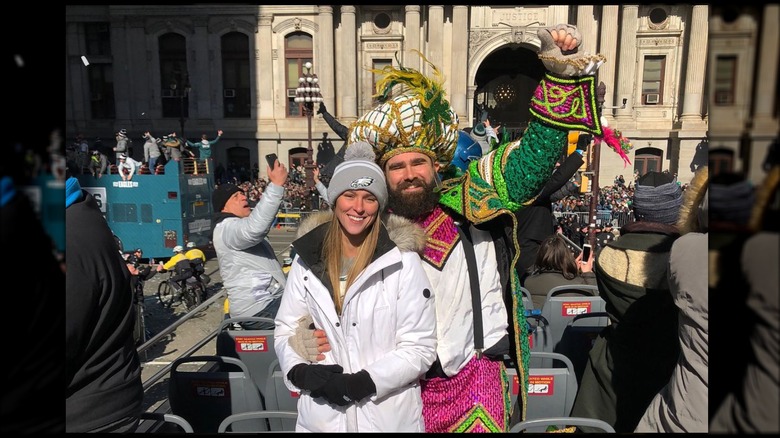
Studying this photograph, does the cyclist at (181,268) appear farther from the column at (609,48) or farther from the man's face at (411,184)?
the column at (609,48)

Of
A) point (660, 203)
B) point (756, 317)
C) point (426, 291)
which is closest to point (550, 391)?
point (660, 203)

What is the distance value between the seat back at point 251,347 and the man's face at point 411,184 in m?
1.92

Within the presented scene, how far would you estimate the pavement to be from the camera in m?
5.11

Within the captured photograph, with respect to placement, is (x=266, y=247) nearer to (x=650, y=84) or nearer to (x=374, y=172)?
(x=374, y=172)

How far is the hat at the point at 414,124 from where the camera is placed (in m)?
2.07

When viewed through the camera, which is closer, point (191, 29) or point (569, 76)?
point (569, 76)

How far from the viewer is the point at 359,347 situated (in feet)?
5.71

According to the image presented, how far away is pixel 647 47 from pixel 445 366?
2563cm

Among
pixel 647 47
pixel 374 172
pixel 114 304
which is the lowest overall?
pixel 114 304

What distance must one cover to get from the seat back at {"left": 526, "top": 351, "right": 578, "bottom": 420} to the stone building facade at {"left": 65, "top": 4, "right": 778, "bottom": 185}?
2033 cm

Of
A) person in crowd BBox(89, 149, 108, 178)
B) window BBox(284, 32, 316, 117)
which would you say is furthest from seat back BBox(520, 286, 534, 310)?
window BBox(284, 32, 316, 117)

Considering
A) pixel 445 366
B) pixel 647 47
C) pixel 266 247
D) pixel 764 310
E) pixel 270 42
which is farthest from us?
pixel 270 42

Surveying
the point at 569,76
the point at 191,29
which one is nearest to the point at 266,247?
the point at 569,76

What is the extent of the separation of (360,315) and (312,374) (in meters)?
0.27
